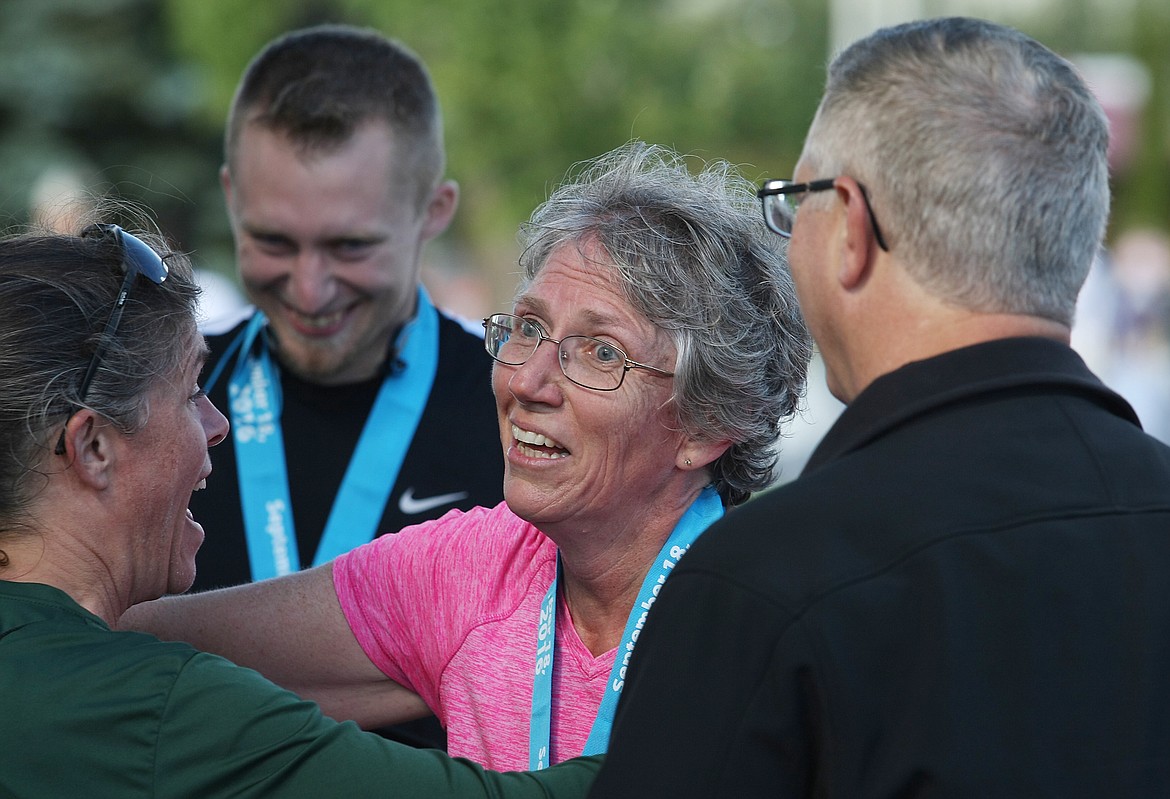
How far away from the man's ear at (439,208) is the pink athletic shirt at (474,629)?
1439 mm

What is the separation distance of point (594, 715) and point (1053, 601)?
3.89 feet

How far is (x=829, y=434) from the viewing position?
1734mm

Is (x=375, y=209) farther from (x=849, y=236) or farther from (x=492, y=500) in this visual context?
→ (x=849, y=236)

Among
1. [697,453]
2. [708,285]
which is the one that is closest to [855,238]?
[708,285]

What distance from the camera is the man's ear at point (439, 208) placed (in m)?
4.09

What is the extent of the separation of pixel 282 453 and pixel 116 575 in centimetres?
148

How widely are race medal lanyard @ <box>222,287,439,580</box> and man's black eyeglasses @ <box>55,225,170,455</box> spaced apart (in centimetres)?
138

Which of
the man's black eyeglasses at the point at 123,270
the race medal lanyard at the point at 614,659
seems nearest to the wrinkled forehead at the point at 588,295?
the race medal lanyard at the point at 614,659

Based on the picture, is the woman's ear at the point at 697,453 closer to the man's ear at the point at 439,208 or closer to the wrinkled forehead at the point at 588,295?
the wrinkled forehead at the point at 588,295

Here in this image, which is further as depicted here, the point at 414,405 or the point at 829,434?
the point at 414,405

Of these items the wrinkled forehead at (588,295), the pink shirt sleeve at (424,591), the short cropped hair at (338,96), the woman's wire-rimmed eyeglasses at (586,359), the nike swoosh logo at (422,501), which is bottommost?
the pink shirt sleeve at (424,591)

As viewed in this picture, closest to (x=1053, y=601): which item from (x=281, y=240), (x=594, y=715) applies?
(x=594, y=715)

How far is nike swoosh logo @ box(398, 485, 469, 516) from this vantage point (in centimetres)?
356

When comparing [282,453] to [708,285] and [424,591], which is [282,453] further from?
[708,285]
